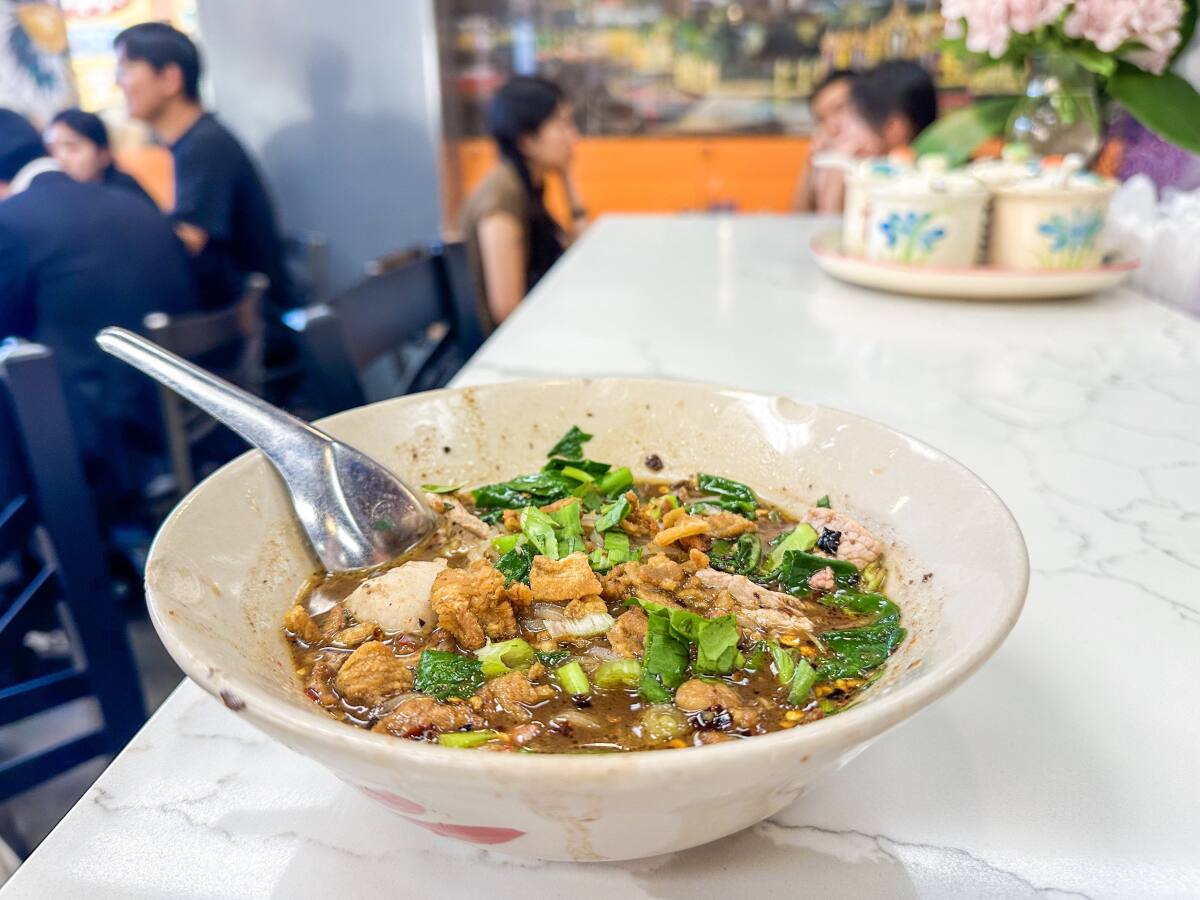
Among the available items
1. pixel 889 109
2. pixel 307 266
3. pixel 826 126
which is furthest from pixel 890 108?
pixel 307 266

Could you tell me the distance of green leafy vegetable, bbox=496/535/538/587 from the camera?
0.77m

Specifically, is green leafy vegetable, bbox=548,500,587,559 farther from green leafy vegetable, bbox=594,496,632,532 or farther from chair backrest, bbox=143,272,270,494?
chair backrest, bbox=143,272,270,494

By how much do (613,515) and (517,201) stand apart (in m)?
2.71

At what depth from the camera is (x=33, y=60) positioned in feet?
9.89

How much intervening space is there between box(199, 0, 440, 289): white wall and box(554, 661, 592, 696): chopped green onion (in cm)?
492

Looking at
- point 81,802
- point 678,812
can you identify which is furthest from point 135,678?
point 678,812

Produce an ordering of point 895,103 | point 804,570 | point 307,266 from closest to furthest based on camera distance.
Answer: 1. point 804,570
2. point 895,103
3. point 307,266

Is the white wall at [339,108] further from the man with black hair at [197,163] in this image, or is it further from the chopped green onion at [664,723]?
the chopped green onion at [664,723]

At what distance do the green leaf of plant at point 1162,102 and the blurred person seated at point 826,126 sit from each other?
2002 millimetres

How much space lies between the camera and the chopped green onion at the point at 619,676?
636mm

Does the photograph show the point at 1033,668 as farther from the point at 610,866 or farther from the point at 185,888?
the point at 185,888

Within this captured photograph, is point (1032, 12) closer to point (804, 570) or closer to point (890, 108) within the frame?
point (804, 570)

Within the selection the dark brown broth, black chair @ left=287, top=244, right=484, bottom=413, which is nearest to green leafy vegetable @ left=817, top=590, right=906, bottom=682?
the dark brown broth

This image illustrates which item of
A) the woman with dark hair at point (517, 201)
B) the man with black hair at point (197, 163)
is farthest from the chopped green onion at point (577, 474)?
the man with black hair at point (197, 163)
